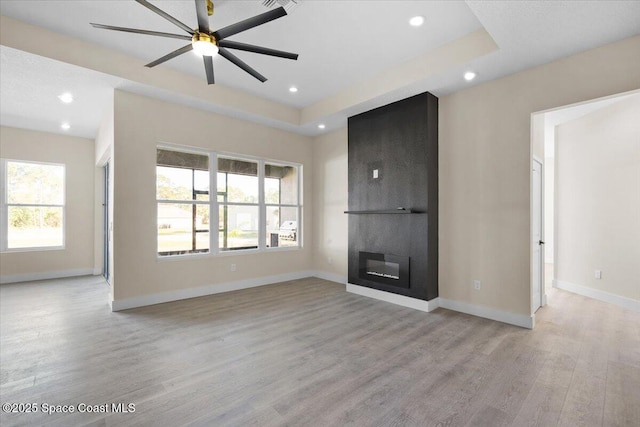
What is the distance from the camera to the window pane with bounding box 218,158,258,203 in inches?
207

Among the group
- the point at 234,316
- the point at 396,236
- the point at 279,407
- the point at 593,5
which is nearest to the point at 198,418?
the point at 279,407

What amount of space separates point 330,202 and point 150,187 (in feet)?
10.7

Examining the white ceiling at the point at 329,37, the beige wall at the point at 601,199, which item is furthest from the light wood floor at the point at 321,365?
the white ceiling at the point at 329,37

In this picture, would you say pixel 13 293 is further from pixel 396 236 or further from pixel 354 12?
pixel 354 12

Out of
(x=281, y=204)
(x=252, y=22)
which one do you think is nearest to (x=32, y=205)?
(x=281, y=204)

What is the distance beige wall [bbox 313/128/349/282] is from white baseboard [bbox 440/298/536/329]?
2093mm

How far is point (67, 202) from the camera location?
6.35 metres

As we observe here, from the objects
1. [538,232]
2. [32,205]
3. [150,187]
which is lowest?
[538,232]

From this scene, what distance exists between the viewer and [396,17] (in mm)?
2979

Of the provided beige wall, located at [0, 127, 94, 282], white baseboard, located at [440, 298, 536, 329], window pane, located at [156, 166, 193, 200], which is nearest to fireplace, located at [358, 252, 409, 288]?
white baseboard, located at [440, 298, 536, 329]

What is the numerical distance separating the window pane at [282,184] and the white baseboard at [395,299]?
7.40ft

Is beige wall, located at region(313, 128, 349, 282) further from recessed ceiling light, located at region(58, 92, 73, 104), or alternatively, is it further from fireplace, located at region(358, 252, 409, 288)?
recessed ceiling light, located at region(58, 92, 73, 104)

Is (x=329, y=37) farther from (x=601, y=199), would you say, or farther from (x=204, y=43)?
(x=601, y=199)

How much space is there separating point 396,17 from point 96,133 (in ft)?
21.2
